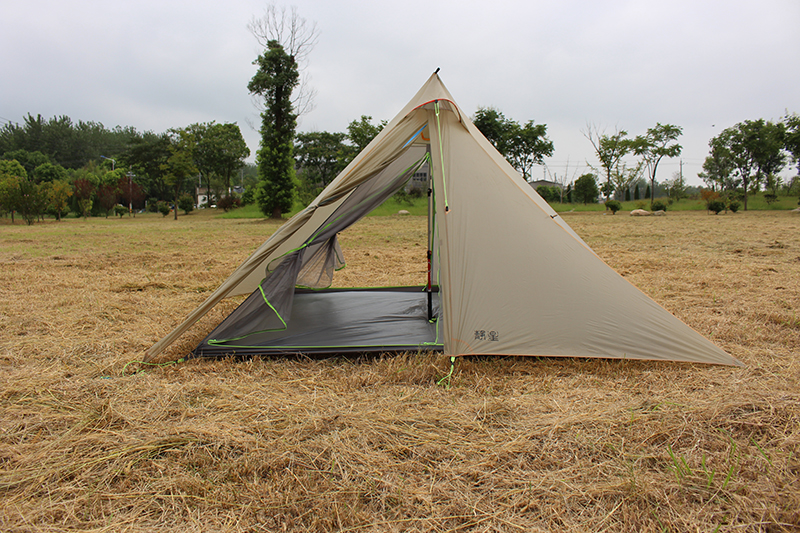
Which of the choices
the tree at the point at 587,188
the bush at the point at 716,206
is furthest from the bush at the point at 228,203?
the bush at the point at 716,206

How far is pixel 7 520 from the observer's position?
4.57 feet

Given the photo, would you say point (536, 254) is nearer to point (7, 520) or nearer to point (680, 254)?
point (7, 520)

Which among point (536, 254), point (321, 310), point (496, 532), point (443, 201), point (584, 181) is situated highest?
point (584, 181)

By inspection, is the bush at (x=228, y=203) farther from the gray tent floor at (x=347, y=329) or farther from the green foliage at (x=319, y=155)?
the gray tent floor at (x=347, y=329)

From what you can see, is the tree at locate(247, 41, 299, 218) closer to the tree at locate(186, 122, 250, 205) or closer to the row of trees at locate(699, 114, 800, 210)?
the tree at locate(186, 122, 250, 205)

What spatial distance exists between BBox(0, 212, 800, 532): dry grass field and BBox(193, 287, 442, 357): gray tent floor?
4.8 inches

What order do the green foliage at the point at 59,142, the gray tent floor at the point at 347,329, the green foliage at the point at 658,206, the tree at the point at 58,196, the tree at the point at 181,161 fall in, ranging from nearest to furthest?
the gray tent floor at the point at 347,329 → the tree at the point at 58,196 → the tree at the point at 181,161 → the green foliage at the point at 658,206 → the green foliage at the point at 59,142

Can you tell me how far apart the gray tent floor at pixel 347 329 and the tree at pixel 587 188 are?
32.1m

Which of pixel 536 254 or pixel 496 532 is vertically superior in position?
pixel 536 254

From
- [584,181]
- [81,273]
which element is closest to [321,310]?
[81,273]

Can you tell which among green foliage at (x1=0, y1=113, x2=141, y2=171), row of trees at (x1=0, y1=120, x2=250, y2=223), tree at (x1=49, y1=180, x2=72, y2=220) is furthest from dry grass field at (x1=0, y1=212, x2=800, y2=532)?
green foliage at (x1=0, y1=113, x2=141, y2=171)

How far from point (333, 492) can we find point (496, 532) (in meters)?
0.58

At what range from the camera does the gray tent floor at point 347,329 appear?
2.84 m

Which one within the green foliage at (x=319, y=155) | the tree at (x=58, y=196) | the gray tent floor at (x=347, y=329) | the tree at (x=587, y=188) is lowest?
the gray tent floor at (x=347, y=329)
